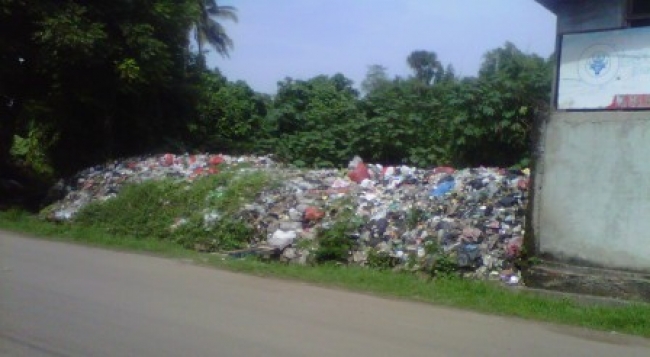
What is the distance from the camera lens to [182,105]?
73.1ft

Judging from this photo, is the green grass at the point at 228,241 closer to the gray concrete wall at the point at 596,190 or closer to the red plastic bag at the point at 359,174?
the gray concrete wall at the point at 596,190

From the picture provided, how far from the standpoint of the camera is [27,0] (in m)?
17.7

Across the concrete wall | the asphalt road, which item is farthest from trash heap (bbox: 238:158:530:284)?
the asphalt road

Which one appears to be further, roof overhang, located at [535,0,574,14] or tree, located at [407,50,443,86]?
tree, located at [407,50,443,86]

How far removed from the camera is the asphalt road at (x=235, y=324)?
6.61m

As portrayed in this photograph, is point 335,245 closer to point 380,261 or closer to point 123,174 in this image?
point 380,261

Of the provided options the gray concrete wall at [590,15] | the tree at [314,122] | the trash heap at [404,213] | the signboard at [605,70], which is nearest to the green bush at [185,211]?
the trash heap at [404,213]

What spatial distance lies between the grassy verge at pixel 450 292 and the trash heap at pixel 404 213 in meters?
0.72

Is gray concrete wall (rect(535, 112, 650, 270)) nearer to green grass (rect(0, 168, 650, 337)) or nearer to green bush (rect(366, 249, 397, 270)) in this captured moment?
green grass (rect(0, 168, 650, 337))

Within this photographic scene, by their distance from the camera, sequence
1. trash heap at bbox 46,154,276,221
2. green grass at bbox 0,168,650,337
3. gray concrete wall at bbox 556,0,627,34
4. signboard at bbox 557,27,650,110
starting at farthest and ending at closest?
trash heap at bbox 46,154,276,221
gray concrete wall at bbox 556,0,627,34
signboard at bbox 557,27,650,110
green grass at bbox 0,168,650,337

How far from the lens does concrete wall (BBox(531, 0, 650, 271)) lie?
9.77m

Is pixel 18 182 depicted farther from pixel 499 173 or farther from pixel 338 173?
pixel 499 173

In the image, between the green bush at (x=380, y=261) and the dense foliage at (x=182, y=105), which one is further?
the dense foliage at (x=182, y=105)

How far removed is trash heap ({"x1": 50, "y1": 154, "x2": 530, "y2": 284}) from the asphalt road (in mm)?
2380
